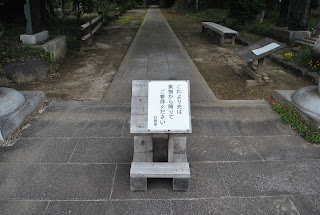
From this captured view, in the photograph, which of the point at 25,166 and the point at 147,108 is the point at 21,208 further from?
the point at 147,108

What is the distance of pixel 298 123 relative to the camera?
4.07 metres

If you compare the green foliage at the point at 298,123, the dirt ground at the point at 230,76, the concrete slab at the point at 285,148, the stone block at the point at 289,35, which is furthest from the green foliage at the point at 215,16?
the concrete slab at the point at 285,148

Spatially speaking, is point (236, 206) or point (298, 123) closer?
point (236, 206)

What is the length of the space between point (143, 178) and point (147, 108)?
77cm

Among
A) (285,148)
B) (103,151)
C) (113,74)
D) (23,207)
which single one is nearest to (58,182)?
(23,207)

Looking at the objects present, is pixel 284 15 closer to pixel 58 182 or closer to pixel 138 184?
pixel 138 184

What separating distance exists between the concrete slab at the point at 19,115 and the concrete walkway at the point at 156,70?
136 centimetres

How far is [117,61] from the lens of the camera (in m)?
8.57

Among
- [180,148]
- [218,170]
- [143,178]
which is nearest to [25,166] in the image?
[143,178]

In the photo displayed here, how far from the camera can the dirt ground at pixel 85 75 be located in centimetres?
580

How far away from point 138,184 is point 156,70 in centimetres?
490

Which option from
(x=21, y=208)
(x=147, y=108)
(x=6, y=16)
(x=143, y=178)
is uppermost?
(x=6, y=16)

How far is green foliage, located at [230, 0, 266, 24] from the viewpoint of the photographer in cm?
1352

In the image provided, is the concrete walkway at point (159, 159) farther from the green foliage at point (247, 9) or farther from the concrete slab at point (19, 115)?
the green foliage at point (247, 9)
